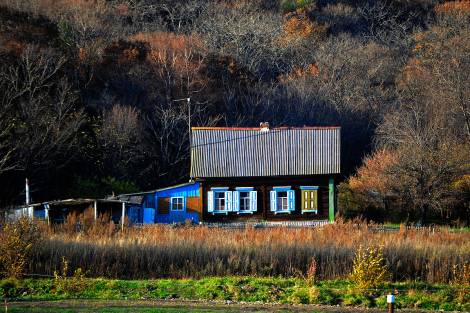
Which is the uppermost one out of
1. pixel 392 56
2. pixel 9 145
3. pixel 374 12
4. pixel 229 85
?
pixel 374 12

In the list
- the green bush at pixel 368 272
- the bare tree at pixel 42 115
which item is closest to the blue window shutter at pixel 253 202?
the bare tree at pixel 42 115

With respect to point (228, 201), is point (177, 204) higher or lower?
lower

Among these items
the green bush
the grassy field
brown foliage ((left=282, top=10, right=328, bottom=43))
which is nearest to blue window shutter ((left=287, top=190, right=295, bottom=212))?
the green bush

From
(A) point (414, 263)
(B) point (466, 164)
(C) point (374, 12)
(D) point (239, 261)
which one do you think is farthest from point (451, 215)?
(C) point (374, 12)

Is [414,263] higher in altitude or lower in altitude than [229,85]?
lower

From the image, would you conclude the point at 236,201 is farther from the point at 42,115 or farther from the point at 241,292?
the point at 241,292

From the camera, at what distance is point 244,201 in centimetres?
3972

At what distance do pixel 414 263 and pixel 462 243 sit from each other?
3028 mm

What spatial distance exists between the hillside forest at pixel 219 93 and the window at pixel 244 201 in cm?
522

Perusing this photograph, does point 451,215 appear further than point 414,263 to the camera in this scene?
Yes

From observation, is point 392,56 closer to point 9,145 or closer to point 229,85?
point 229,85

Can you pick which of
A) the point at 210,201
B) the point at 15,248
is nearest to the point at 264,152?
the point at 210,201

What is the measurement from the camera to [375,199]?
41750 mm

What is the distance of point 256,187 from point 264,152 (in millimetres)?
1895
